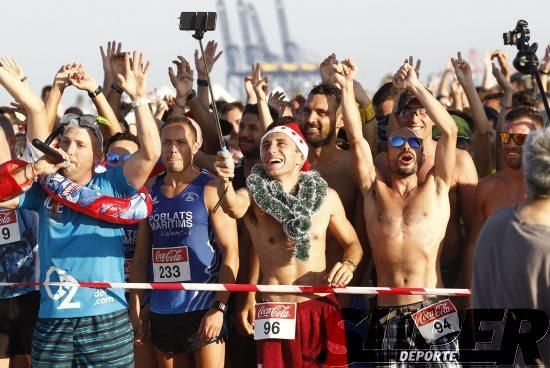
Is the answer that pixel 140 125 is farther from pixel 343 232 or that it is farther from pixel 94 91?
pixel 343 232

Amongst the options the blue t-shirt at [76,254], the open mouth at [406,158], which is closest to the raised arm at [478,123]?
the open mouth at [406,158]

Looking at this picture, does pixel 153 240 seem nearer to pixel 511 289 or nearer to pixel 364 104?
pixel 364 104

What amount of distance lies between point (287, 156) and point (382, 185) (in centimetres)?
65

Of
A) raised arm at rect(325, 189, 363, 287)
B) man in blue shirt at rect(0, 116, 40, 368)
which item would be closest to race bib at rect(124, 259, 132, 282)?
man in blue shirt at rect(0, 116, 40, 368)

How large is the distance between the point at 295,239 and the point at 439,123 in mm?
1149

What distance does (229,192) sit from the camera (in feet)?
21.6

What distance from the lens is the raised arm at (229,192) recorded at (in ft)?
20.6

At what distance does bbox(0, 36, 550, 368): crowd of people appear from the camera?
655cm

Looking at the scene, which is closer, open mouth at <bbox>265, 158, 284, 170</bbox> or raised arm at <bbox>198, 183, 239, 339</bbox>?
open mouth at <bbox>265, 158, 284, 170</bbox>

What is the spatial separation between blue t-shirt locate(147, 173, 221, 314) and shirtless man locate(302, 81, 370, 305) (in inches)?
33.7

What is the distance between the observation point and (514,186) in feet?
23.5

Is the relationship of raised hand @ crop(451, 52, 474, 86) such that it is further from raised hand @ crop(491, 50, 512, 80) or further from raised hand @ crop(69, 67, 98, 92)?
raised hand @ crop(69, 67, 98, 92)

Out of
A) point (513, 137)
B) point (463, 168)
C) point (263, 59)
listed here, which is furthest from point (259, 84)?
point (263, 59)

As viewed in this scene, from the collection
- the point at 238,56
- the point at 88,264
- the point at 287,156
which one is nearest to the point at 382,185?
the point at 287,156
